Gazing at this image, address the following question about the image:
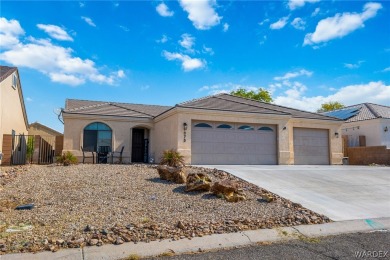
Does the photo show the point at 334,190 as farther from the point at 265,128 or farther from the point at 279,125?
the point at 279,125

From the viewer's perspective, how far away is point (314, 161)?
62.6 feet

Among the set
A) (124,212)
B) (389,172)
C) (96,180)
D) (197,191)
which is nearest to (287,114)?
(389,172)

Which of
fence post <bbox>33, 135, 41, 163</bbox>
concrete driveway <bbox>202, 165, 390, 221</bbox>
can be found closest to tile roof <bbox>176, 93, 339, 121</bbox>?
concrete driveway <bbox>202, 165, 390, 221</bbox>

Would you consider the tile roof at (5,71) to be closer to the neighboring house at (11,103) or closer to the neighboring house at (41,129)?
the neighboring house at (11,103)

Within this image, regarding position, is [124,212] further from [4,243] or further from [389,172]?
[389,172]

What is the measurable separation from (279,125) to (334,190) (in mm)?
7888

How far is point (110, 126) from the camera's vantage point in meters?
19.2

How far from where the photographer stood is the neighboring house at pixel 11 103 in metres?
16.2

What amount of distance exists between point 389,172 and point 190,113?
10.2 meters

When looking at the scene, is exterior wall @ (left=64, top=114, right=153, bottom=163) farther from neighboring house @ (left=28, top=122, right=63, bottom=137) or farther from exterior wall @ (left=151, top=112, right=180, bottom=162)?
neighboring house @ (left=28, top=122, right=63, bottom=137)

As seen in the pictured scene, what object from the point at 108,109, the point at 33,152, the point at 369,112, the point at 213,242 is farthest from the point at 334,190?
the point at 369,112

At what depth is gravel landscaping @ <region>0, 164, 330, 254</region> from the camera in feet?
17.6

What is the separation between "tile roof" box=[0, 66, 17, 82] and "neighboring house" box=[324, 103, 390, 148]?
25.5 meters

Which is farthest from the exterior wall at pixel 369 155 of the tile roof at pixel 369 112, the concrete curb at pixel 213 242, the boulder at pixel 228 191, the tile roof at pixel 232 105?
the boulder at pixel 228 191
